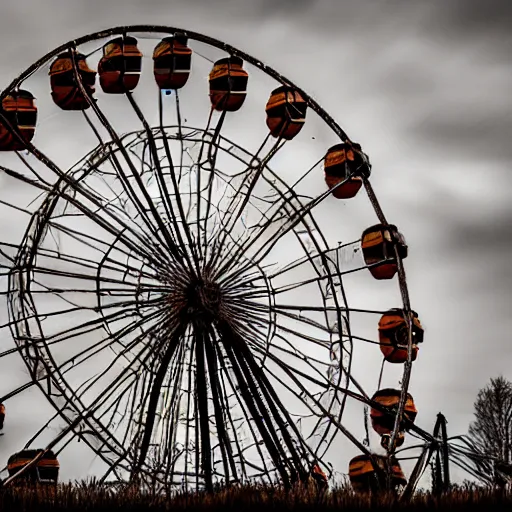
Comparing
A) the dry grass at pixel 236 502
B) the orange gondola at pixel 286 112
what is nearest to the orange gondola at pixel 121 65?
the orange gondola at pixel 286 112

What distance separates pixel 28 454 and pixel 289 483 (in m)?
4.86

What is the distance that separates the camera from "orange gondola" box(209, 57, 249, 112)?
24.8m

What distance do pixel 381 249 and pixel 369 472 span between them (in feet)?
14.0

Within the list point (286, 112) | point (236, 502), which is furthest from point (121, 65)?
point (236, 502)

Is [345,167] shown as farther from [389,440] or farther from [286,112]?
[389,440]

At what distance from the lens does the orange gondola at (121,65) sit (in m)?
24.3

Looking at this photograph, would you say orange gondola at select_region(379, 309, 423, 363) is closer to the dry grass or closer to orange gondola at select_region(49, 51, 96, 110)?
orange gondola at select_region(49, 51, 96, 110)

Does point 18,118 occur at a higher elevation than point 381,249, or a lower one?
higher

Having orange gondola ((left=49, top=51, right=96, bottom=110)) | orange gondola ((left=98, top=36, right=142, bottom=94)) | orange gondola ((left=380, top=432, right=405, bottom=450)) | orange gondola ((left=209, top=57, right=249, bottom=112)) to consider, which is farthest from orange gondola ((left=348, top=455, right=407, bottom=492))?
orange gondola ((left=49, top=51, right=96, bottom=110))

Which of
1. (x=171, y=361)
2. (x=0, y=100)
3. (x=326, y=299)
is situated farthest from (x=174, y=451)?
(x=0, y=100)

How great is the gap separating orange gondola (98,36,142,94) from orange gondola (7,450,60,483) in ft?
22.0

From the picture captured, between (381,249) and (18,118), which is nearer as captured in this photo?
(18,118)

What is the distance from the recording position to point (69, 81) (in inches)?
961

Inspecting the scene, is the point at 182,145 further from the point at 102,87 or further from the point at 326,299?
the point at 326,299
